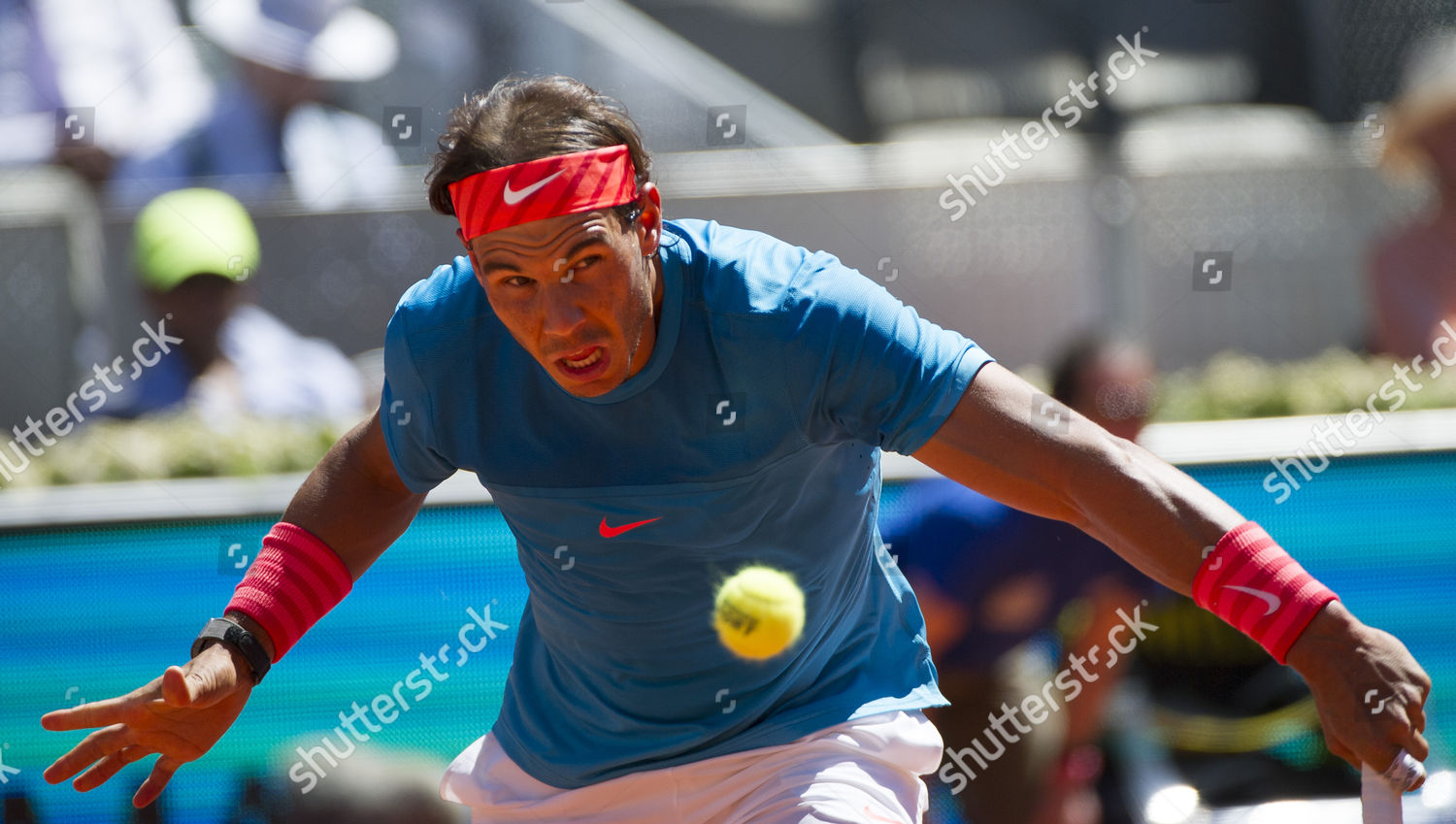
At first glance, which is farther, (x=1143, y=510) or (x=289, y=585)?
(x=289, y=585)

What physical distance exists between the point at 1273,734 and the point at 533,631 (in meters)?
2.25

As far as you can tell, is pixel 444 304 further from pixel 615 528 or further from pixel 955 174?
pixel 955 174

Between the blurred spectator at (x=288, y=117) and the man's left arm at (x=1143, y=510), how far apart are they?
260cm

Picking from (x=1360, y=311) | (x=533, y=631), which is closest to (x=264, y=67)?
(x=533, y=631)

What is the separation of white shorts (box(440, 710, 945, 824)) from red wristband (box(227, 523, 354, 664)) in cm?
44

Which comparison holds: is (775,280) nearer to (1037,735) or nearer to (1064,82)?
(1037,735)

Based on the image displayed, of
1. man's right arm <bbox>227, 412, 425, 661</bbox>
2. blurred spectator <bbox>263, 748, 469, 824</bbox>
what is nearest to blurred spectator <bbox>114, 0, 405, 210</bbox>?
blurred spectator <bbox>263, 748, 469, 824</bbox>

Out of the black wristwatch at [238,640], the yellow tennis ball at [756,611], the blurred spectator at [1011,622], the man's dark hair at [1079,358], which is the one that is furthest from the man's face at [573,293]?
the man's dark hair at [1079,358]

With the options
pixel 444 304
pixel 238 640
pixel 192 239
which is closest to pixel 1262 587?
pixel 444 304

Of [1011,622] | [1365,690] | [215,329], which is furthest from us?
[215,329]

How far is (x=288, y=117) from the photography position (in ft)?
12.3

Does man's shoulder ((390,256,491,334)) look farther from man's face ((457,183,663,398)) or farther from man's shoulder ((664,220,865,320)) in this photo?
man's shoulder ((664,220,865,320))

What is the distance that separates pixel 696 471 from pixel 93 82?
303 cm

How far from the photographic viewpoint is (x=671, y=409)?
5.73ft
